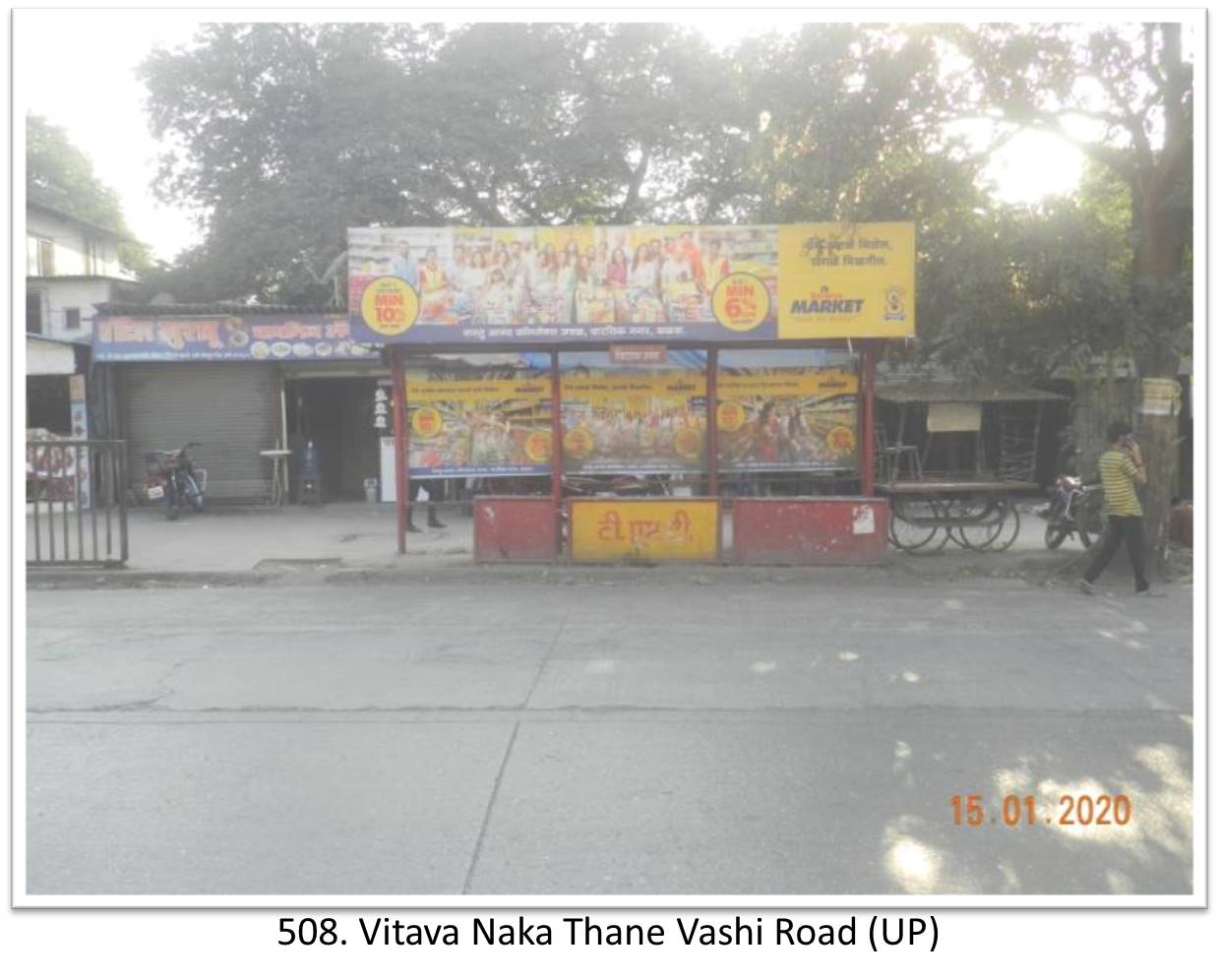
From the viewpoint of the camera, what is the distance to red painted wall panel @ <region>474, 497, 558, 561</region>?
12211 mm

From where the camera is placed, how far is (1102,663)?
734 cm

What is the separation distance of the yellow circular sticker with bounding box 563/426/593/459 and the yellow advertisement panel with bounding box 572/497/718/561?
0.90 meters

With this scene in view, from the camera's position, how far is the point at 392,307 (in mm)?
11688

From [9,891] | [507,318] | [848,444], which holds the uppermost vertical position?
[507,318]

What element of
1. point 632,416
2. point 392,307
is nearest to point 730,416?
point 632,416

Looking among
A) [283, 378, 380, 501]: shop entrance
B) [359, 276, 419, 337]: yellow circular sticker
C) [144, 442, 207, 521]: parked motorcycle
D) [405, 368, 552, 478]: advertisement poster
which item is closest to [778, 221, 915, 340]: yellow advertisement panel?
[405, 368, 552, 478]: advertisement poster

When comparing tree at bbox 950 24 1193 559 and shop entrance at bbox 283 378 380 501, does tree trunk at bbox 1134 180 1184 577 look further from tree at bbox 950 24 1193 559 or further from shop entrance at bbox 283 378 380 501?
shop entrance at bbox 283 378 380 501

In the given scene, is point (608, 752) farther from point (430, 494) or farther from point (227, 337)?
point (227, 337)

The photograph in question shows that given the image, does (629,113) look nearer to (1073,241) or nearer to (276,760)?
(1073,241)

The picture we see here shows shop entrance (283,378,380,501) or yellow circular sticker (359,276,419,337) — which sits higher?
yellow circular sticker (359,276,419,337)

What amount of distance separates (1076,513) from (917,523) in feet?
6.30

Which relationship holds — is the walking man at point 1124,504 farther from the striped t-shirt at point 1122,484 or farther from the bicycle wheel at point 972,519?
the bicycle wheel at point 972,519

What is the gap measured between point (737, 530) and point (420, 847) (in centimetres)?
805
